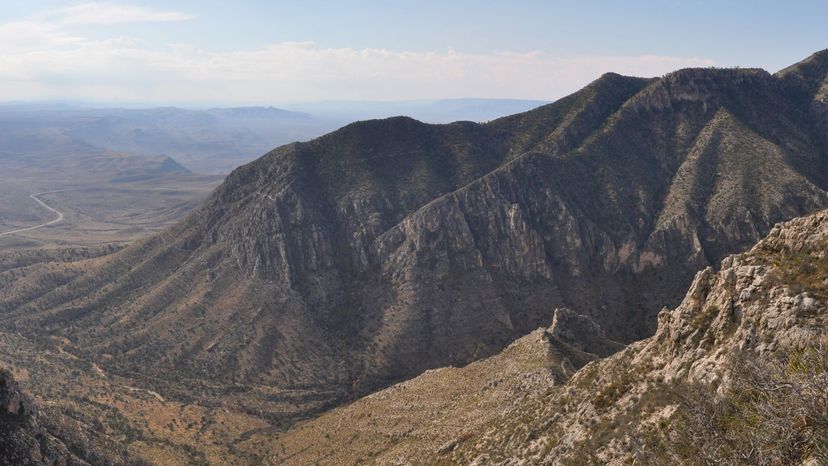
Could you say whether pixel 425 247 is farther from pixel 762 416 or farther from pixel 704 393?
pixel 762 416

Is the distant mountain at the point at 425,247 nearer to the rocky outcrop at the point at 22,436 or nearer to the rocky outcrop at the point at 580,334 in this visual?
the rocky outcrop at the point at 580,334

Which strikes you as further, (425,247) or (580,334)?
(425,247)

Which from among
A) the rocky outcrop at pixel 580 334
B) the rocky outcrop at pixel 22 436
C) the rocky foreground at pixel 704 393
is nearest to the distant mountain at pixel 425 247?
the rocky outcrop at pixel 580 334

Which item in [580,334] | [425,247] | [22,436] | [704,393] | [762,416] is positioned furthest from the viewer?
[425,247]

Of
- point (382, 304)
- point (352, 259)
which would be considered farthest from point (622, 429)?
point (352, 259)

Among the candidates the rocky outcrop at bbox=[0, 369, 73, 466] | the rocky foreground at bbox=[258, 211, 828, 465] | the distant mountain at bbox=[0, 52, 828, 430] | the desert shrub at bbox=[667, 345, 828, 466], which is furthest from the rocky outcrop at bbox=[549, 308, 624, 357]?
the rocky outcrop at bbox=[0, 369, 73, 466]

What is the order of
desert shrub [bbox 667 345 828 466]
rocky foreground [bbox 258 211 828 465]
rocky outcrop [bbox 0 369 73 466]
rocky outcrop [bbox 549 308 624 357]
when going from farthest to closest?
rocky outcrop [bbox 549 308 624 357] < rocky outcrop [bbox 0 369 73 466] < rocky foreground [bbox 258 211 828 465] < desert shrub [bbox 667 345 828 466]

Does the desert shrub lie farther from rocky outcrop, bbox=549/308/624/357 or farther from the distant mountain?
the distant mountain

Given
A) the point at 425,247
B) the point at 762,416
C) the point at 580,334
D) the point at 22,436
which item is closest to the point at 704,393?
the point at 762,416
